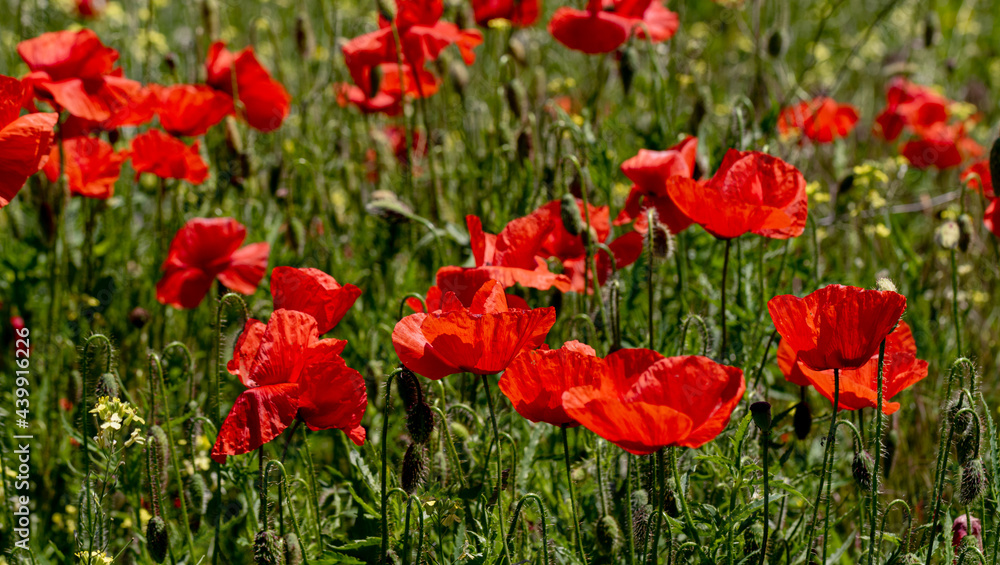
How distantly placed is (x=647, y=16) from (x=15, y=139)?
6.78ft

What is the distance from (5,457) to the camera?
8.44 feet

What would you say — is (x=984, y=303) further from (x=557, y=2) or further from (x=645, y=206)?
(x=557, y=2)

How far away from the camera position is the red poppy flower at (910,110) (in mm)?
4074

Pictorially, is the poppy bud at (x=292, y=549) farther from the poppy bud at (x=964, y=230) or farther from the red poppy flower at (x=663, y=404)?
the poppy bud at (x=964, y=230)

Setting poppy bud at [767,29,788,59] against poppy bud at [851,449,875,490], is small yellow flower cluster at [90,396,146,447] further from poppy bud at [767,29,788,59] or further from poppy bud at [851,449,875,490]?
poppy bud at [767,29,788,59]

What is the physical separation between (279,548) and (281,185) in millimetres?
2411

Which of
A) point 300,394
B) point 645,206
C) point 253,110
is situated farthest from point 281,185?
point 300,394

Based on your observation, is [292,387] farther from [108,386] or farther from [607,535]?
[607,535]

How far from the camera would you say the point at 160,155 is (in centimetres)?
289

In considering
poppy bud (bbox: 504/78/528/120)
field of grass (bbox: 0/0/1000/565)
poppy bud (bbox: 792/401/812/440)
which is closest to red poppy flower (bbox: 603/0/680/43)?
field of grass (bbox: 0/0/1000/565)

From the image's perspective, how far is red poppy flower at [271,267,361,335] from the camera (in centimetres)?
180

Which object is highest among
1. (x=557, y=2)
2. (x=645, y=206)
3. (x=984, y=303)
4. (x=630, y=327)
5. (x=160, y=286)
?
(x=557, y=2)

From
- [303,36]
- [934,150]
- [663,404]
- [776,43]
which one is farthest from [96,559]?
[934,150]

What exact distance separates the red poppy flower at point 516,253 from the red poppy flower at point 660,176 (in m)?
0.29
